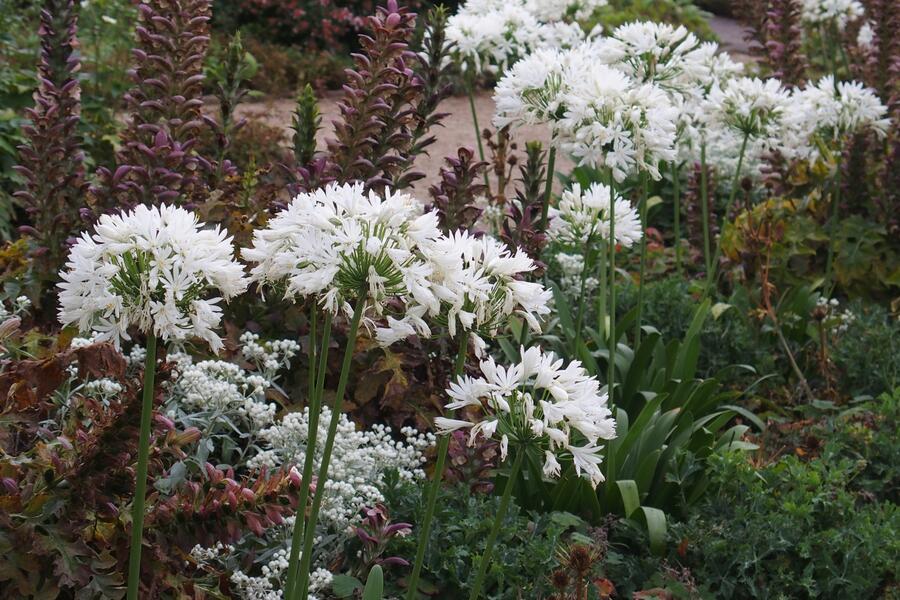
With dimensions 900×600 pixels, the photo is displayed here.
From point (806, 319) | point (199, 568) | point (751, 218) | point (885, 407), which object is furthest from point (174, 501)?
point (751, 218)

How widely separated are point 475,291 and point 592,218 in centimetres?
189

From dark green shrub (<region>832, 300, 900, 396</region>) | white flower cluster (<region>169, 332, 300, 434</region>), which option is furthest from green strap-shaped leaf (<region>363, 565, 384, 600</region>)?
dark green shrub (<region>832, 300, 900, 396</region>)

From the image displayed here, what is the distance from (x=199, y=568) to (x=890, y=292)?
4.57m

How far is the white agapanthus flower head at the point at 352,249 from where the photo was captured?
1.96 m

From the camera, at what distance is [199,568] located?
2.97m

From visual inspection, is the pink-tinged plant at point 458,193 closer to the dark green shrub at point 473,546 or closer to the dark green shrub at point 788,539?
the dark green shrub at point 473,546

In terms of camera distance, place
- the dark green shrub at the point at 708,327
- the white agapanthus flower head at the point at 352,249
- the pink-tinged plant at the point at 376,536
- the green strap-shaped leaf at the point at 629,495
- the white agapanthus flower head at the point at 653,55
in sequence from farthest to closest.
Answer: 1. the dark green shrub at the point at 708,327
2. the white agapanthus flower head at the point at 653,55
3. the green strap-shaped leaf at the point at 629,495
4. the pink-tinged plant at the point at 376,536
5. the white agapanthus flower head at the point at 352,249

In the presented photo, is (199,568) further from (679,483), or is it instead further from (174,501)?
(679,483)

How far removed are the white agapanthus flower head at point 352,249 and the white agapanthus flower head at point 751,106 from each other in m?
3.03

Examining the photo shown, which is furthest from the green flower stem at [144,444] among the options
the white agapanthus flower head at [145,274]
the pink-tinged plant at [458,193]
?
the pink-tinged plant at [458,193]

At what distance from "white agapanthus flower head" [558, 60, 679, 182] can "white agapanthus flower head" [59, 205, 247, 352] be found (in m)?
1.67

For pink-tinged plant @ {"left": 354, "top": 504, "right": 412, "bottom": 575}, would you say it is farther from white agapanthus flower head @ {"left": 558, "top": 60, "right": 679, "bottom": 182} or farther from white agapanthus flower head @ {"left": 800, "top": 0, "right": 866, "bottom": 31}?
white agapanthus flower head @ {"left": 800, "top": 0, "right": 866, "bottom": 31}

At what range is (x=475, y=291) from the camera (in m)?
2.16

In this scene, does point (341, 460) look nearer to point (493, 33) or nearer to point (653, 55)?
point (653, 55)
